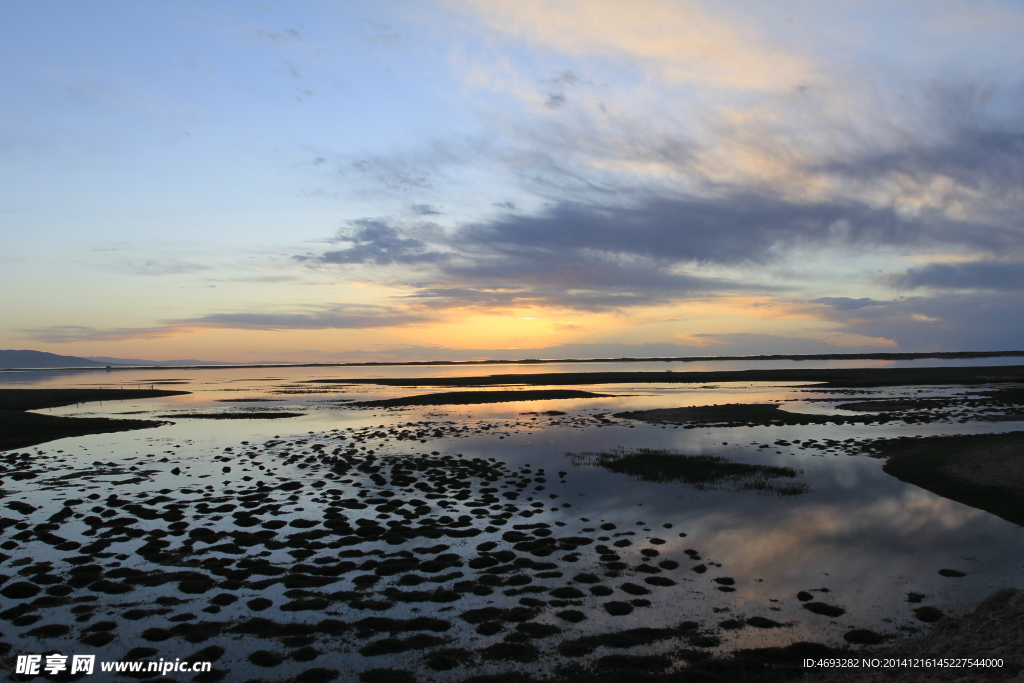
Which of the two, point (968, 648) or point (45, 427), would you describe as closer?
point (968, 648)

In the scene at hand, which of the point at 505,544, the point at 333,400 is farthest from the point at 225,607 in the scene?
the point at 333,400

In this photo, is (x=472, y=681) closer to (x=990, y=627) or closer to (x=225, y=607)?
(x=225, y=607)

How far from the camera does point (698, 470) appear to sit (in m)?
25.5

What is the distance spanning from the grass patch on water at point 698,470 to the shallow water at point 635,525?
85 cm

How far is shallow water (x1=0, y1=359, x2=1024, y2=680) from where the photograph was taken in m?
11.1

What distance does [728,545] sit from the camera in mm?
15734

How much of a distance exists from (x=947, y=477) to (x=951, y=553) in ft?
31.3

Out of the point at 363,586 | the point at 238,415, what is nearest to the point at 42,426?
the point at 238,415

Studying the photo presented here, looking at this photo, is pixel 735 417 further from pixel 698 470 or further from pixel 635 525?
pixel 635 525

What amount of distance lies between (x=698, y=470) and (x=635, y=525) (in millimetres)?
8823

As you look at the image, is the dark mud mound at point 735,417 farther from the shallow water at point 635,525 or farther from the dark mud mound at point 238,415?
the dark mud mound at point 238,415

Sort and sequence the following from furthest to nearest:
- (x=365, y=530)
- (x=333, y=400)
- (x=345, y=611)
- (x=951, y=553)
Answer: (x=333, y=400), (x=365, y=530), (x=951, y=553), (x=345, y=611)

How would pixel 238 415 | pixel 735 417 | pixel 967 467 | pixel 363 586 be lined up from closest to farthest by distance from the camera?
pixel 363 586 < pixel 967 467 < pixel 735 417 < pixel 238 415

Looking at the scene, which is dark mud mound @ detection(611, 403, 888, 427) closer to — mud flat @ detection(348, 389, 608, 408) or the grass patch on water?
the grass patch on water
